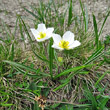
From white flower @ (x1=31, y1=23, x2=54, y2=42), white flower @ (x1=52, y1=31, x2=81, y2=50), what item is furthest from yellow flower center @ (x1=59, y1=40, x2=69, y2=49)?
white flower @ (x1=31, y1=23, x2=54, y2=42)

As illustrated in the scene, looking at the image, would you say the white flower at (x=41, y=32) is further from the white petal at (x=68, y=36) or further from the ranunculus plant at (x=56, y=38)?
the white petal at (x=68, y=36)

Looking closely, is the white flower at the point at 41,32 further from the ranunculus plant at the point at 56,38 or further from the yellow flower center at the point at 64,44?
the yellow flower center at the point at 64,44

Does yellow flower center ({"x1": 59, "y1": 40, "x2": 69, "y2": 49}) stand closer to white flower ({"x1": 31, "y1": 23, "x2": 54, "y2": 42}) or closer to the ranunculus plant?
the ranunculus plant

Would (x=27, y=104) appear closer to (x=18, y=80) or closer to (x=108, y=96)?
(x=18, y=80)

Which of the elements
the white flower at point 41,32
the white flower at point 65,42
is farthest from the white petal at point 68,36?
the white flower at point 41,32

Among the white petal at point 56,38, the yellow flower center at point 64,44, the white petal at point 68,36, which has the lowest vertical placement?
the yellow flower center at point 64,44

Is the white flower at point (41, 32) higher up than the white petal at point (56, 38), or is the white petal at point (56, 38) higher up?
the white flower at point (41, 32)

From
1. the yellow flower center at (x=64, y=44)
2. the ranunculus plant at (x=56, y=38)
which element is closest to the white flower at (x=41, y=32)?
the ranunculus plant at (x=56, y=38)

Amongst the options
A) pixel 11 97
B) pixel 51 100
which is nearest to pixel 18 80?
pixel 11 97

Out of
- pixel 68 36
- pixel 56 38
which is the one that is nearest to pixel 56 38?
pixel 56 38

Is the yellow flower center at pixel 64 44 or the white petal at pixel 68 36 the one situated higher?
the white petal at pixel 68 36

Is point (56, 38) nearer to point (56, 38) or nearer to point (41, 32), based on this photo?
point (56, 38)
